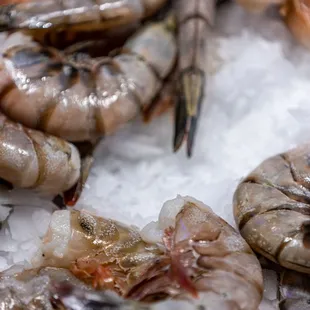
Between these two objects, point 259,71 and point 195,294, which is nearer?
point 195,294

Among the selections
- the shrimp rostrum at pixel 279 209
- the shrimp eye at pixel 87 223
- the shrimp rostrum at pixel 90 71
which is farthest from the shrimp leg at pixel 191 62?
the shrimp eye at pixel 87 223

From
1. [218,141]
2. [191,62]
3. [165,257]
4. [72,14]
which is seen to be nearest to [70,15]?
[72,14]

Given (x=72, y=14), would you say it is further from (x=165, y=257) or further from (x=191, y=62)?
(x=165, y=257)

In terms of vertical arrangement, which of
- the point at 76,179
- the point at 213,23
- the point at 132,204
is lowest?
the point at 132,204

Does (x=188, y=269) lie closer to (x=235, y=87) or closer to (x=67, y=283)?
(x=67, y=283)

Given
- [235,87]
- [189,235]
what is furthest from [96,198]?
[235,87]

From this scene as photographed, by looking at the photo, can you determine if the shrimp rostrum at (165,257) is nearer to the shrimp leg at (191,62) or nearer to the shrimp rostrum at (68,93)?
the shrimp rostrum at (68,93)
